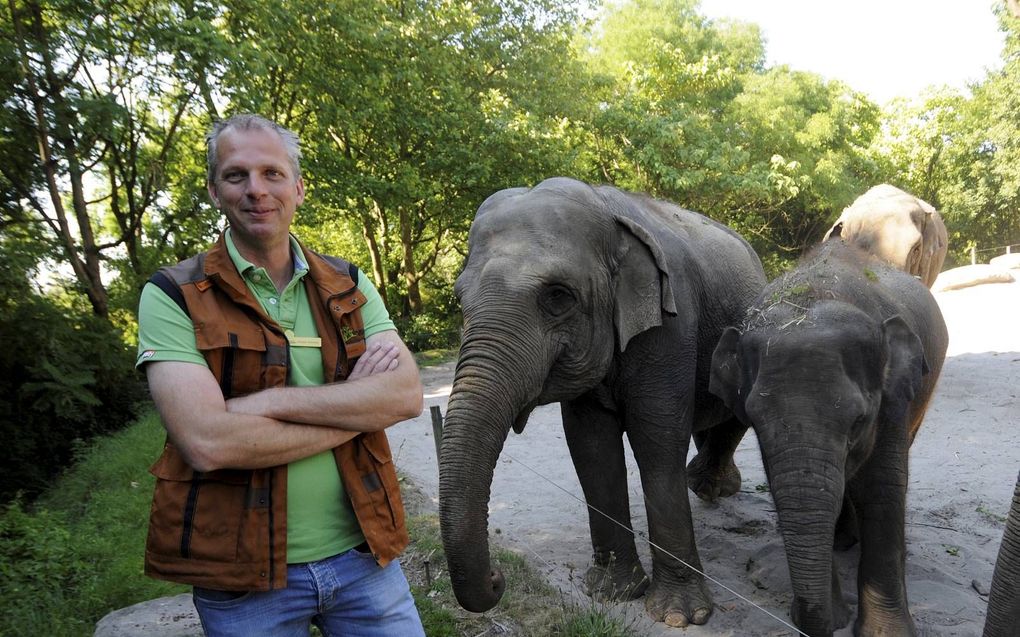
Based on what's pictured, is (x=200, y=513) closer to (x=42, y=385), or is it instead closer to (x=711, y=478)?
(x=711, y=478)

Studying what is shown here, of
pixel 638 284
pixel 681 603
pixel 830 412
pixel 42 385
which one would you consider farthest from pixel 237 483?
pixel 42 385

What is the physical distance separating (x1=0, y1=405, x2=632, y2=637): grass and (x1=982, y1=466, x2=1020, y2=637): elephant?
1.71 metres

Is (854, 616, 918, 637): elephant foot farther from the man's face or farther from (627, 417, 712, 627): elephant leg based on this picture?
the man's face

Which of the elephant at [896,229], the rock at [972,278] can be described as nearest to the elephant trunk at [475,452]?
the elephant at [896,229]

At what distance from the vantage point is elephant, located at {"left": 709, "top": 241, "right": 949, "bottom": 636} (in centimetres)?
321

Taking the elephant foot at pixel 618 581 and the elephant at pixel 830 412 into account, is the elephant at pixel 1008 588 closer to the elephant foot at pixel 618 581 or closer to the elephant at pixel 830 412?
the elephant at pixel 830 412

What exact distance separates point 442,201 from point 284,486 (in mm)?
18469

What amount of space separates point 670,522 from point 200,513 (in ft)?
10.1

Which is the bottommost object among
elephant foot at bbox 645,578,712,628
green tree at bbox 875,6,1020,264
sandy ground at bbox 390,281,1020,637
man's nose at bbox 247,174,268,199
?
sandy ground at bbox 390,281,1020,637

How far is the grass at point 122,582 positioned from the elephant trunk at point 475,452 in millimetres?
982

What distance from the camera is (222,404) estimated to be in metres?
1.90

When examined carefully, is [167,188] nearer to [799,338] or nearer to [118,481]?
[118,481]

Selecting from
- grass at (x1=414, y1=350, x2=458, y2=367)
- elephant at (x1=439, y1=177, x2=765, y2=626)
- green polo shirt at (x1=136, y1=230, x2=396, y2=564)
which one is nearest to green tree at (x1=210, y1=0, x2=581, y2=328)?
grass at (x1=414, y1=350, x2=458, y2=367)

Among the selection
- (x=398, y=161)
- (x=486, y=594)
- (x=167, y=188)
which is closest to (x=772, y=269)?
(x=398, y=161)
